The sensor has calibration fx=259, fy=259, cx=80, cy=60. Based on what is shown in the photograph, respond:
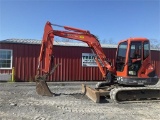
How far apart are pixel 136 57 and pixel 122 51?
88 cm

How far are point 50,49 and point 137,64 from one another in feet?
13.0

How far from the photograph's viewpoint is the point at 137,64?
1130 cm

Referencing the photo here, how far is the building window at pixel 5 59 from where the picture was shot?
1936 centimetres

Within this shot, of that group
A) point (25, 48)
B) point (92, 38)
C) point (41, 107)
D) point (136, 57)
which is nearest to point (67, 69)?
point (25, 48)

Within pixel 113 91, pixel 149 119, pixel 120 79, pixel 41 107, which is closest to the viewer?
pixel 149 119

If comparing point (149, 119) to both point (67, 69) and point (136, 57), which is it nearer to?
point (136, 57)

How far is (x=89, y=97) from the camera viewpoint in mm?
11766

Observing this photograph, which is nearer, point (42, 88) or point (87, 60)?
point (42, 88)

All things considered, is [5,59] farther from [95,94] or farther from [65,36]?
[95,94]

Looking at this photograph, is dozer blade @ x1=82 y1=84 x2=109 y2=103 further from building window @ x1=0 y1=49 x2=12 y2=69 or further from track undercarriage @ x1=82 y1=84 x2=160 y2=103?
building window @ x1=0 y1=49 x2=12 y2=69

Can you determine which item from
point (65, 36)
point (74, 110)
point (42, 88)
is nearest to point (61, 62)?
point (65, 36)

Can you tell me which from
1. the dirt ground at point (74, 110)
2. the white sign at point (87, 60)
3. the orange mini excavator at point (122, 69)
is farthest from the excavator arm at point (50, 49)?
the white sign at point (87, 60)

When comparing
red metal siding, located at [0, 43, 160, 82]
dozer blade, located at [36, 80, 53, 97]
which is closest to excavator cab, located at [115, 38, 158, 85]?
dozer blade, located at [36, 80, 53, 97]

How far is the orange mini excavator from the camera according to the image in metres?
11.1
